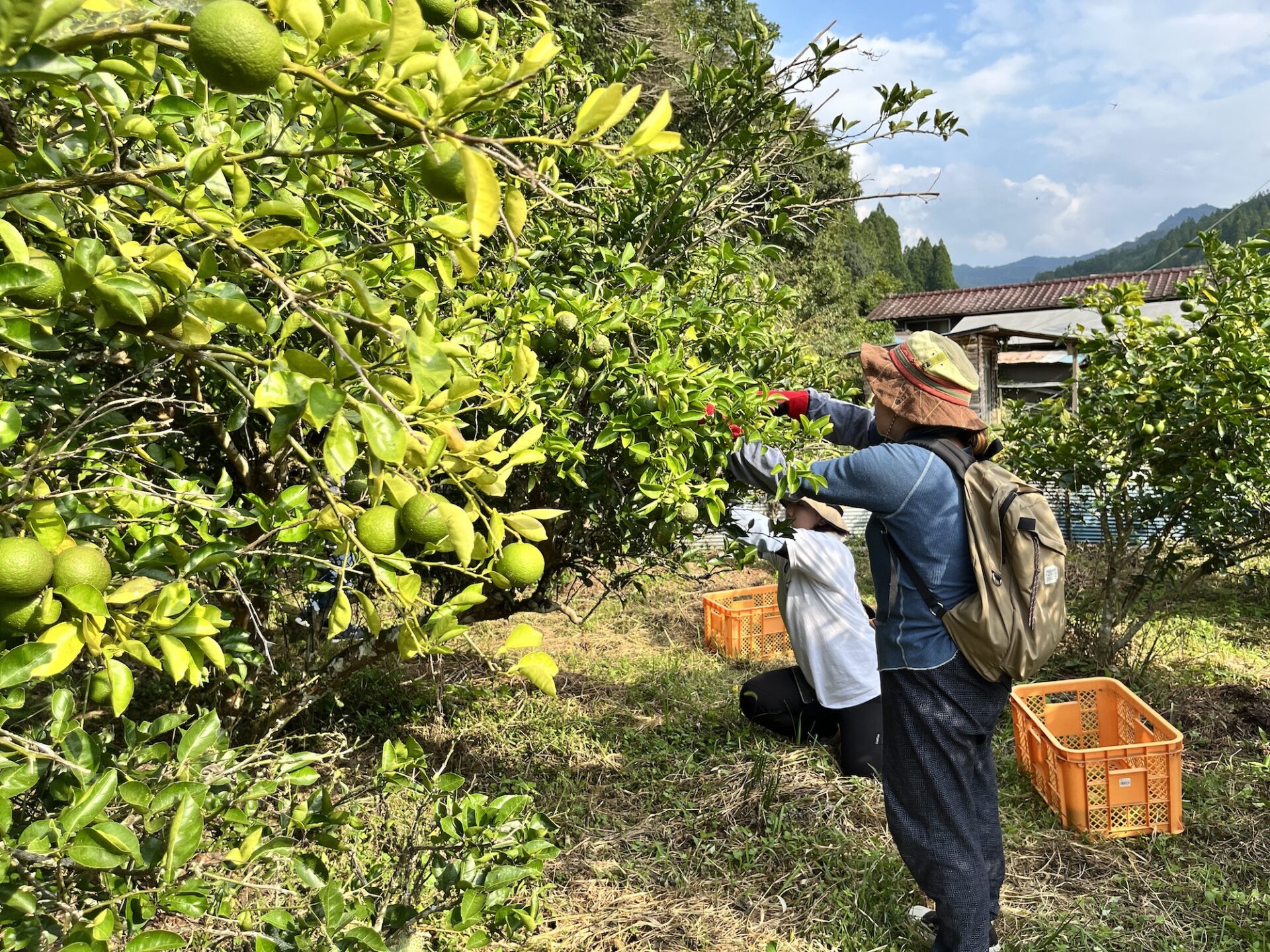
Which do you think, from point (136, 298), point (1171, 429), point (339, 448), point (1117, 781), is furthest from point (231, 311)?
point (1171, 429)

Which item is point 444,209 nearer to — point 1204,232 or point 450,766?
point 450,766

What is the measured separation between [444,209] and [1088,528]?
6624 mm

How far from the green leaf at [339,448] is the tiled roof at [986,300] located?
2017 cm

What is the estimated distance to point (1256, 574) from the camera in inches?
184

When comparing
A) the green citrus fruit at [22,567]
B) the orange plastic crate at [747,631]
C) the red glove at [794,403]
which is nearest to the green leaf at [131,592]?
the green citrus fruit at [22,567]

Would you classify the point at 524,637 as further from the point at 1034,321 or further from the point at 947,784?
the point at 1034,321

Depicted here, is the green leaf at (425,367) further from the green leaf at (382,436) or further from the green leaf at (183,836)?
the green leaf at (183,836)

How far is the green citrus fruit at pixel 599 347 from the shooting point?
1882 millimetres

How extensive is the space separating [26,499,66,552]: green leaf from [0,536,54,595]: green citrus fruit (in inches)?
3.8

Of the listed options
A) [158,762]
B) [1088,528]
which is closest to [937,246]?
[1088,528]

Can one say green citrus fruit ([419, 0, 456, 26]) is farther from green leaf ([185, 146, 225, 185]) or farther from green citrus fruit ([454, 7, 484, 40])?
green citrus fruit ([454, 7, 484, 40])

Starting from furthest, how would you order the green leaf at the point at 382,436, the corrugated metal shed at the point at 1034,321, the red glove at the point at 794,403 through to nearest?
the corrugated metal shed at the point at 1034,321 → the red glove at the point at 794,403 → the green leaf at the point at 382,436

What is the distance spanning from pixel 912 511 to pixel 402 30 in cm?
176

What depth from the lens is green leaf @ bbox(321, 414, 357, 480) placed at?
2.40 feet
